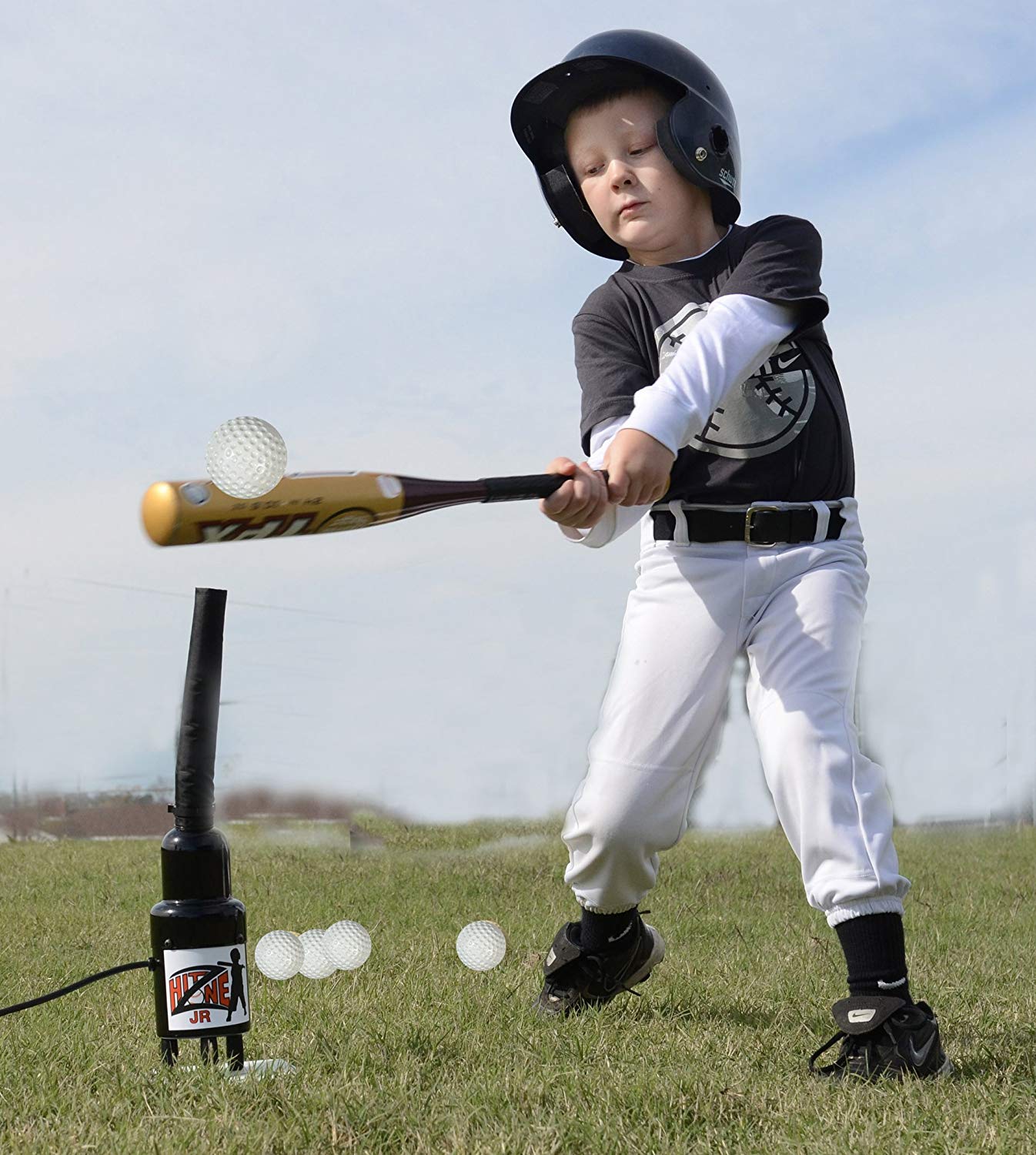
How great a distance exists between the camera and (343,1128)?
247 cm

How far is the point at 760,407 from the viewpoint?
345cm

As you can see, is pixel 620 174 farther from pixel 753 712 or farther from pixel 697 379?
pixel 753 712

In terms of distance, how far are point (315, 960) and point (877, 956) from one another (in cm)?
182

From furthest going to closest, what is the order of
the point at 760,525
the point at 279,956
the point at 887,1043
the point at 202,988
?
the point at 279,956
the point at 760,525
the point at 887,1043
the point at 202,988

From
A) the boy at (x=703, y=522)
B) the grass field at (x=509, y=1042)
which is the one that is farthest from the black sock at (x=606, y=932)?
the grass field at (x=509, y=1042)

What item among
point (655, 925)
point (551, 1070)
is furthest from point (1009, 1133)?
point (655, 925)

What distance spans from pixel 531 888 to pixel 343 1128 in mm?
4062

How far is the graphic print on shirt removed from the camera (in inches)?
135

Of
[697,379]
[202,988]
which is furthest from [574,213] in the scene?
[202,988]

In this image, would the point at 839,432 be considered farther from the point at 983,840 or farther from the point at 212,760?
the point at 983,840

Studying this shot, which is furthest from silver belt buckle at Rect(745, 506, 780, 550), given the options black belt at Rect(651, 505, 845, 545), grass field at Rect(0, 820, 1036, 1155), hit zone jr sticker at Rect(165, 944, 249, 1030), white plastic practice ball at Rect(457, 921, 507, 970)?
white plastic practice ball at Rect(457, 921, 507, 970)

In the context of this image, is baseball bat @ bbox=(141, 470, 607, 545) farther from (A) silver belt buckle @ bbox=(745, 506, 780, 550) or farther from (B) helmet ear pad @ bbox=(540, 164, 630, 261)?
(B) helmet ear pad @ bbox=(540, 164, 630, 261)

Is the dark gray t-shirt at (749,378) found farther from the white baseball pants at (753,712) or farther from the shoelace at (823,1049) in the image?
the shoelace at (823,1049)

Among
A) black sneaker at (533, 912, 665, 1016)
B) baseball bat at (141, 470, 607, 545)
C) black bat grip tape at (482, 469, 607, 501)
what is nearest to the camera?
baseball bat at (141, 470, 607, 545)
